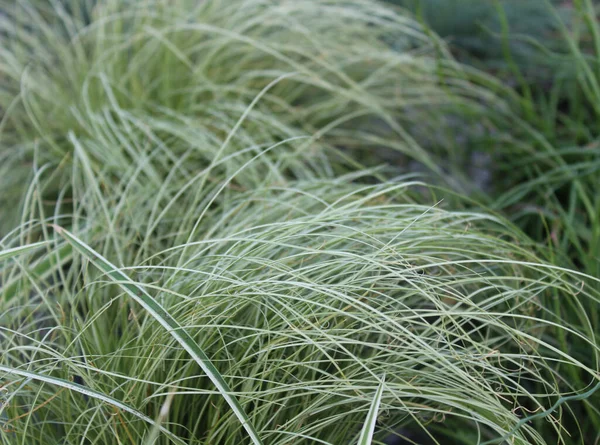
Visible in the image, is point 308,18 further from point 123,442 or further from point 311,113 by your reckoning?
point 123,442

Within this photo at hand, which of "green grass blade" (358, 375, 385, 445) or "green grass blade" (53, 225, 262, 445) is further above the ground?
"green grass blade" (53, 225, 262, 445)

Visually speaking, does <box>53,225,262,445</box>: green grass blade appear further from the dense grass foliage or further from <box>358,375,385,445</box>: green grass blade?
<box>358,375,385,445</box>: green grass blade

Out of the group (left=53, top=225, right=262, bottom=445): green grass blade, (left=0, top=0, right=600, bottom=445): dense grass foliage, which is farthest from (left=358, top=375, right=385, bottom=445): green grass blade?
(left=53, top=225, right=262, bottom=445): green grass blade

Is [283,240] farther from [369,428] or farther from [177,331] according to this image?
[369,428]

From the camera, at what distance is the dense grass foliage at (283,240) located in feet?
3.05

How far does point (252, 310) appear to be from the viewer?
3.55 feet

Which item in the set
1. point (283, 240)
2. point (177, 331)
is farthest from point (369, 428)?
point (283, 240)

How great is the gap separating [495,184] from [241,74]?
94cm

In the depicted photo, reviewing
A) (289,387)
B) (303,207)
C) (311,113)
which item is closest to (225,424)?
(289,387)

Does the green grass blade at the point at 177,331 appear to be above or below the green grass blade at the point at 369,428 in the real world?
above

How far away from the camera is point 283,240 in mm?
1089

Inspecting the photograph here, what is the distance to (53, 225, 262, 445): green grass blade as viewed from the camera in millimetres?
797

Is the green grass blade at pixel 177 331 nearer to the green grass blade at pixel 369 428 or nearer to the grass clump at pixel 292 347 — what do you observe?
the grass clump at pixel 292 347

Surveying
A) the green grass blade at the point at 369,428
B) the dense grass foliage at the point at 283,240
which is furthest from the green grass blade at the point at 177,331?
the green grass blade at the point at 369,428
